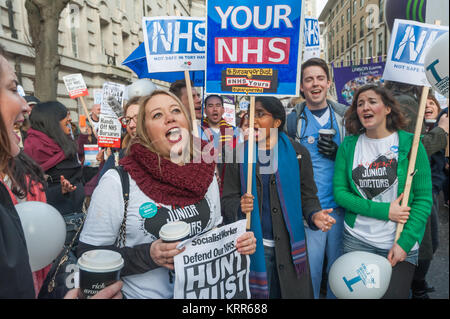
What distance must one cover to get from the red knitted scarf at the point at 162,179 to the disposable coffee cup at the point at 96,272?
416mm

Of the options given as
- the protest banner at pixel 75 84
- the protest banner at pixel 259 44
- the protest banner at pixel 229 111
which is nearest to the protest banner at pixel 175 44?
the protest banner at pixel 259 44

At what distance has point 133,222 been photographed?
149cm

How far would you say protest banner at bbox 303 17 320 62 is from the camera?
12.9 feet

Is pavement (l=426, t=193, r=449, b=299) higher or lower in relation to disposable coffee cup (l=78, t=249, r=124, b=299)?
lower

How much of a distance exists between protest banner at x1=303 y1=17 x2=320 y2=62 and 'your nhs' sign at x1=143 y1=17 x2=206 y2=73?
158 centimetres

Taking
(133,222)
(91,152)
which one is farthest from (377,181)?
(91,152)

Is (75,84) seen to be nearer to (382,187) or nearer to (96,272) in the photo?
(96,272)

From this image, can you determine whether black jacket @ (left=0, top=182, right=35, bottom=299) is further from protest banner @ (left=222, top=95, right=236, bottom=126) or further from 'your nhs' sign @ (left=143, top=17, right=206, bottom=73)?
protest banner @ (left=222, top=95, right=236, bottom=126)

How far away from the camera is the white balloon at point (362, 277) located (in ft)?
6.47

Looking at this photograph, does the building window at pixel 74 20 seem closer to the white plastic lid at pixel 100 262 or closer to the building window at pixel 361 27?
the building window at pixel 361 27

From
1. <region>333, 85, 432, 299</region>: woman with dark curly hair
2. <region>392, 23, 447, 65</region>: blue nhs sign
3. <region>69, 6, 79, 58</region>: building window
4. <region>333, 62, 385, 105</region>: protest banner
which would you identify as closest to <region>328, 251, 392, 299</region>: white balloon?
<region>333, 85, 432, 299</region>: woman with dark curly hair

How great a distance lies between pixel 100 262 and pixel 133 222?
0.36 metres

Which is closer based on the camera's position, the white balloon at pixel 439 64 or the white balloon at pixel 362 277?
the white balloon at pixel 439 64

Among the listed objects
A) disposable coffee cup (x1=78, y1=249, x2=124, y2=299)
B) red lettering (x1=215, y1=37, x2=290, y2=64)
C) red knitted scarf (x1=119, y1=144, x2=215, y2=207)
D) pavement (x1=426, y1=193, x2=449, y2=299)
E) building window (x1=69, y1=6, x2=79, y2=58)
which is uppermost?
building window (x1=69, y1=6, x2=79, y2=58)
